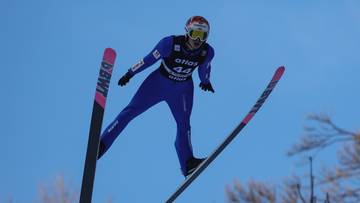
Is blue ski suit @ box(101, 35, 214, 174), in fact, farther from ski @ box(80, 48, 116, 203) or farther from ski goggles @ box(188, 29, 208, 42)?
ski @ box(80, 48, 116, 203)

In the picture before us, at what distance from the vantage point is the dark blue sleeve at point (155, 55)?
698 centimetres

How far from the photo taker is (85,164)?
5.80 meters

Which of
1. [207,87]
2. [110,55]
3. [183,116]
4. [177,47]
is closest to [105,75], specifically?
[110,55]

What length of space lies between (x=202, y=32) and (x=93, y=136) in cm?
182

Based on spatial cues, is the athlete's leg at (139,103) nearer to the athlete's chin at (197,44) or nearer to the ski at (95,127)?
the athlete's chin at (197,44)

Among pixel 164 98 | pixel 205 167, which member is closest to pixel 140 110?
pixel 164 98

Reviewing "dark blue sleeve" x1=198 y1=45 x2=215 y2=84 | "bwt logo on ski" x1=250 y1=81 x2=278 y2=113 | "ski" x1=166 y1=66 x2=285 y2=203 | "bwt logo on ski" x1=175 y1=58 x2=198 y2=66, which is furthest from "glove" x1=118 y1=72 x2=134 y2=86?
"bwt logo on ski" x1=250 y1=81 x2=278 y2=113

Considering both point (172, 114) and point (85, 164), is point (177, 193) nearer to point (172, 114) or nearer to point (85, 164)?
point (172, 114)

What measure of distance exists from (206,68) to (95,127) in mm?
1978

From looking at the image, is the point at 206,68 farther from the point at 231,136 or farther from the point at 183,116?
the point at 231,136

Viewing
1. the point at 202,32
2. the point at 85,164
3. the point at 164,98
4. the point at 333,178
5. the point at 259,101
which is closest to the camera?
the point at 85,164

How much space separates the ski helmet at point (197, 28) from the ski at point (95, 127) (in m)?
1.15

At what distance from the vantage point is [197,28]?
6.86m

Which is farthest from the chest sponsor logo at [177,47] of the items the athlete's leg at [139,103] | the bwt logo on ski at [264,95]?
the bwt logo on ski at [264,95]
